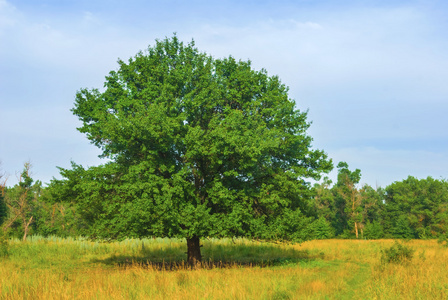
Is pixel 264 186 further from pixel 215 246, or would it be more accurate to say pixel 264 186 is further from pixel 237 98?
pixel 215 246

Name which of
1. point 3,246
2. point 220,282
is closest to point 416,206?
point 220,282

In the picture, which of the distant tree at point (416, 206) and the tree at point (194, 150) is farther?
the distant tree at point (416, 206)

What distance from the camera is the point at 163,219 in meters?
16.0

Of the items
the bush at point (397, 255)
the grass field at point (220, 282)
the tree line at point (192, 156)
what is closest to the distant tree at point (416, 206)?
the grass field at point (220, 282)

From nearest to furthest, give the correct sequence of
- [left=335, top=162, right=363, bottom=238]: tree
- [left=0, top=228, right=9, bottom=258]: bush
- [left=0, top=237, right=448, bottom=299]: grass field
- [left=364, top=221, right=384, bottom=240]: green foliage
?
[left=0, top=237, right=448, bottom=299]: grass field
[left=0, top=228, right=9, bottom=258]: bush
[left=364, top=221, right=384, bottom=240]: green foliage
[left=335, top=162, right=363, bottom=238]: tree

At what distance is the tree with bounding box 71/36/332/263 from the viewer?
16.0m

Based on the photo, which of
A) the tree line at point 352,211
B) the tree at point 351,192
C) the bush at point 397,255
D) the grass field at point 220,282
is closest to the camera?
the grass field at point 220,282

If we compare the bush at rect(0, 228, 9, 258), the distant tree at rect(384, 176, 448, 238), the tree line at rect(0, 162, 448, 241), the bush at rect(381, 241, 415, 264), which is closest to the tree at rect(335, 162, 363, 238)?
the tree line at rect(0, 162, 448, 241)

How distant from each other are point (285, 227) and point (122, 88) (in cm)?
1293

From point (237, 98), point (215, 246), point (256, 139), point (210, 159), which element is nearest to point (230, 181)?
point (210, 159)

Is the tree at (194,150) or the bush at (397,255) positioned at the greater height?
the tree at (194,150)

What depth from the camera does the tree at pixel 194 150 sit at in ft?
52.6

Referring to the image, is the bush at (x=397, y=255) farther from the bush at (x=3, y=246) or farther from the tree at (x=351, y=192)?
the tree at (x=351, y=192)

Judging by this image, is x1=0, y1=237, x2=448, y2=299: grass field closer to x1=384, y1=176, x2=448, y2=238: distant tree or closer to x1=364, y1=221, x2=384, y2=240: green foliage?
x1=364, y1=221, x2=384, y2=240: green foliage
